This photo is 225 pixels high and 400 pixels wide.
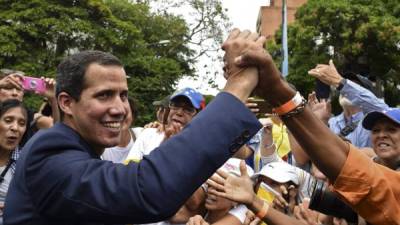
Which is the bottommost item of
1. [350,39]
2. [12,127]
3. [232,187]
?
[350,39]

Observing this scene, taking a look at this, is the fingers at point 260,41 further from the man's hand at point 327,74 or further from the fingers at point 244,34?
the man's hand at point 327,74

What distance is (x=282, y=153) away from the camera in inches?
253

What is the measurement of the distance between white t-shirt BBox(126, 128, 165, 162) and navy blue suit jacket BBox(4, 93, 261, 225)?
2961 millimetres

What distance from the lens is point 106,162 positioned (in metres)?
2.11

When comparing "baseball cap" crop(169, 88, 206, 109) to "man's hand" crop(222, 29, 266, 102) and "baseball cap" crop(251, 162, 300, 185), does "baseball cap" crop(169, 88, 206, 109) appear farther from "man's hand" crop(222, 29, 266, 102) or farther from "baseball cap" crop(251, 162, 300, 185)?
"man's hand" crop(222, 29, 266, 102)

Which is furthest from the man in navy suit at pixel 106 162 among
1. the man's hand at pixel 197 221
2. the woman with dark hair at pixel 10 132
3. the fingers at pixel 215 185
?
the woman with dark hair at pixel 10 132

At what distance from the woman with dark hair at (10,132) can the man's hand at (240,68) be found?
134 inches

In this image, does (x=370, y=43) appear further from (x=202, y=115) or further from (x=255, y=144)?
(x=202, y=115)

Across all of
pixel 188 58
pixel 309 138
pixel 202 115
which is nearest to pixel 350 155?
pixel 309 138

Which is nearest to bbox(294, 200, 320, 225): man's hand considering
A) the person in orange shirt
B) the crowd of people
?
the crowd of people

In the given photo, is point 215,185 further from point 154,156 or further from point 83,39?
point 83,39

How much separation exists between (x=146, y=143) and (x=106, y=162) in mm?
3141

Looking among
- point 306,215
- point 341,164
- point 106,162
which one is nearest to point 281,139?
point 306,215

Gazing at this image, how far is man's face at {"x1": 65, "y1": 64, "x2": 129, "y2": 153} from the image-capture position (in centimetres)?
229
